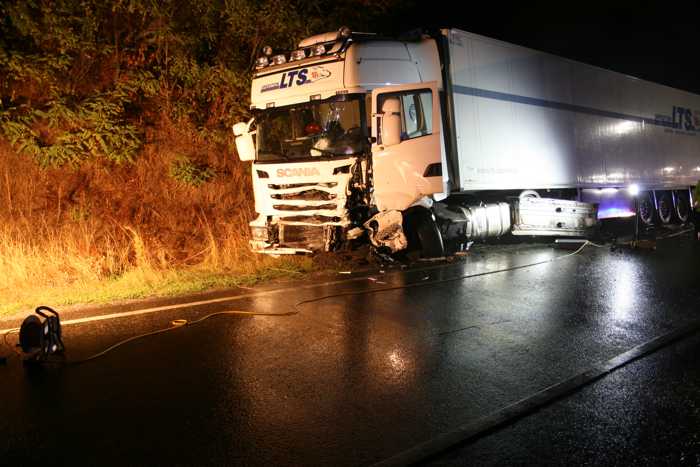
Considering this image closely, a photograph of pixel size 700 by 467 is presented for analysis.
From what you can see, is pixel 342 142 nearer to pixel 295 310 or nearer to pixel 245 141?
pixel 245 141

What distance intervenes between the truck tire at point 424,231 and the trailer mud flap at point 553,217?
10.2 ft

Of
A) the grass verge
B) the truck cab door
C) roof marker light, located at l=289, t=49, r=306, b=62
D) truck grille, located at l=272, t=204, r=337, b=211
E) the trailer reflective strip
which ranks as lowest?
the grass verge

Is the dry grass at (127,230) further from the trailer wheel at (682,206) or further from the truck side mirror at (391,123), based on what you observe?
the trailer wheel at (682,206)

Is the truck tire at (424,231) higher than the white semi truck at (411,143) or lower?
lower

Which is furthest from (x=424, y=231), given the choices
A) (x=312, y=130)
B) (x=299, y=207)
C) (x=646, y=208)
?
(x=646, y=208)

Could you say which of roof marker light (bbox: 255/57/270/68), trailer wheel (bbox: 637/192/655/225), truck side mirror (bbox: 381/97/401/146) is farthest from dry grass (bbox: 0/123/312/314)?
trailer wheel (bbox: 637/192/655/225)

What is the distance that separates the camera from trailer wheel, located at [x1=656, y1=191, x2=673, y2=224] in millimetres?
17672

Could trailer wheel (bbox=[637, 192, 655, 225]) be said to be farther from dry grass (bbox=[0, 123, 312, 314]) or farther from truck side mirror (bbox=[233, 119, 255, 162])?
truck side mirror (bbox=[233, 119, 255, 162])

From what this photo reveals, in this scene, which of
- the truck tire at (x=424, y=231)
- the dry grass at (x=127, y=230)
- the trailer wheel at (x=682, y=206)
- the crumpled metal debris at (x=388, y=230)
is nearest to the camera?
the dry grass at (x=127, y=230)

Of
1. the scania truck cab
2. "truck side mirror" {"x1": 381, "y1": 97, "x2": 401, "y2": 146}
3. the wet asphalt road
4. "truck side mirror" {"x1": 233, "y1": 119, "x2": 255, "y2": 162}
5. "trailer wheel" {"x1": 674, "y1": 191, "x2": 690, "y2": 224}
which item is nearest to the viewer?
the wet asphalt road

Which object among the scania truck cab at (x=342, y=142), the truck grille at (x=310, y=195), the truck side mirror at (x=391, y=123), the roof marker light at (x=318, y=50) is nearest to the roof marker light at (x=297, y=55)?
the scania truck cab at (x=342, y=142)

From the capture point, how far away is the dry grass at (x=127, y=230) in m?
8.46

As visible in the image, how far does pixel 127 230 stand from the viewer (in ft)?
40.1

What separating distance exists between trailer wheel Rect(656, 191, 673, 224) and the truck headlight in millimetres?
13432
